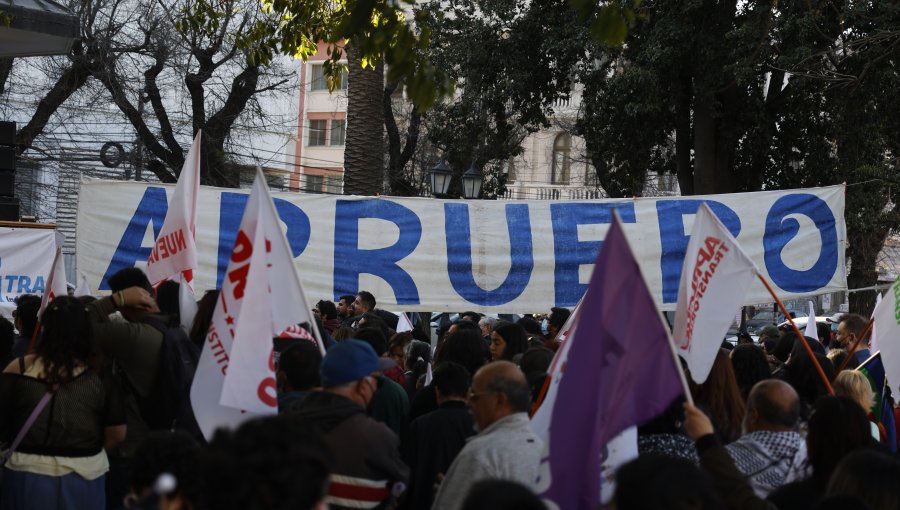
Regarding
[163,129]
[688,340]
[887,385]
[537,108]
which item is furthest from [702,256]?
[163,129]

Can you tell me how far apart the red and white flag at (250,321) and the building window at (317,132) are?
46.9m

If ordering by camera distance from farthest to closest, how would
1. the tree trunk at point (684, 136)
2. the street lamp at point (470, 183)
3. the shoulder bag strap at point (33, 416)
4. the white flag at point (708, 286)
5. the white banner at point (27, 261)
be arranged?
1. the tree trunk at point (684, 136)
2. the street lamp at point (470, 183)
3. the white banner at point (27, 261)
4. the white flag at point (708, 286)
5. the shoulder bag strap at point (33, 416)

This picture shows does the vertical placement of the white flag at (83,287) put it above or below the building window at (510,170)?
below

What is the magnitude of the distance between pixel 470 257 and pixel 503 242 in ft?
1.29

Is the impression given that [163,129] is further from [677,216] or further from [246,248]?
[246,248]

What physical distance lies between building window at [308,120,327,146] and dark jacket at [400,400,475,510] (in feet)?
152

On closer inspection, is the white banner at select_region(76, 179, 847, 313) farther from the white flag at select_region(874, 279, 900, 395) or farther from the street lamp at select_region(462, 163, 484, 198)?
the street lamp at select_region(462, 163, 484, 198)

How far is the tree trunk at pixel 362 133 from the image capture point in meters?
16.7

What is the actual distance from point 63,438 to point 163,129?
835 inches

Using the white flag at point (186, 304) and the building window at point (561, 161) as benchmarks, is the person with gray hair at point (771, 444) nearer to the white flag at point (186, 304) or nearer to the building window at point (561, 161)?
the white flag at point (186, 304)

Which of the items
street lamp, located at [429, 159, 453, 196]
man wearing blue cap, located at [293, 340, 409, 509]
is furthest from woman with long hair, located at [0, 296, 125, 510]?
street lamp, located at [429, 159, 453, 196]

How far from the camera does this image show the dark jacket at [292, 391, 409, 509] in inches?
176

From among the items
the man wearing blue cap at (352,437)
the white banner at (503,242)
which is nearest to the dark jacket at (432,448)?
the man wearing blue cap at (352,437)

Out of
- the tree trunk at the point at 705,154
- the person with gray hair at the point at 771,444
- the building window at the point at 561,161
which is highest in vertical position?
the building window at the point at 561,161
